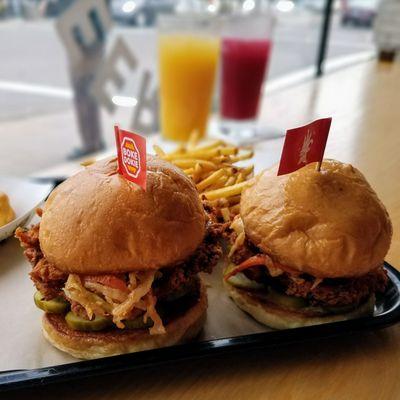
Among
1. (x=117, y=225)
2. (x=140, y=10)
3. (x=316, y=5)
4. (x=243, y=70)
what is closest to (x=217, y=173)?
(x=117, y=225)

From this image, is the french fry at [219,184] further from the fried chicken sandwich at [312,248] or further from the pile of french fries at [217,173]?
the fried chicken sandwich at [312,248]

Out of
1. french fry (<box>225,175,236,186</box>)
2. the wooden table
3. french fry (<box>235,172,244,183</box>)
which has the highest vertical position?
french fry (<box>235,172,244,183</box>)

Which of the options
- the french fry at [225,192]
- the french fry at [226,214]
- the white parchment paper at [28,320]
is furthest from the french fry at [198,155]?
the white parchment paper at [28,320]

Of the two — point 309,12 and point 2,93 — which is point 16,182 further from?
point 309,12

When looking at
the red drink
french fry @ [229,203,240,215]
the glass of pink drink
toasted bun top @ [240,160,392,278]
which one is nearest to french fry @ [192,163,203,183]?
french fry @ [229,203,240,215]

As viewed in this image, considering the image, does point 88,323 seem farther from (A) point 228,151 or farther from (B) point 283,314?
(A) point 228,151

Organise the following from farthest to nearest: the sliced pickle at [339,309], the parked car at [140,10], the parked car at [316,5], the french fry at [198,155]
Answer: the parked car at [316,5] → the parked car at [140,10] → the french fry at [198,155] → the sliced pickle at [339,309]

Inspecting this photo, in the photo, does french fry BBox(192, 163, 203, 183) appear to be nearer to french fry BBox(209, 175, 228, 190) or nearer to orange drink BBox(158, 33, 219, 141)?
french fry BBox(209, 175, 228, 190)
